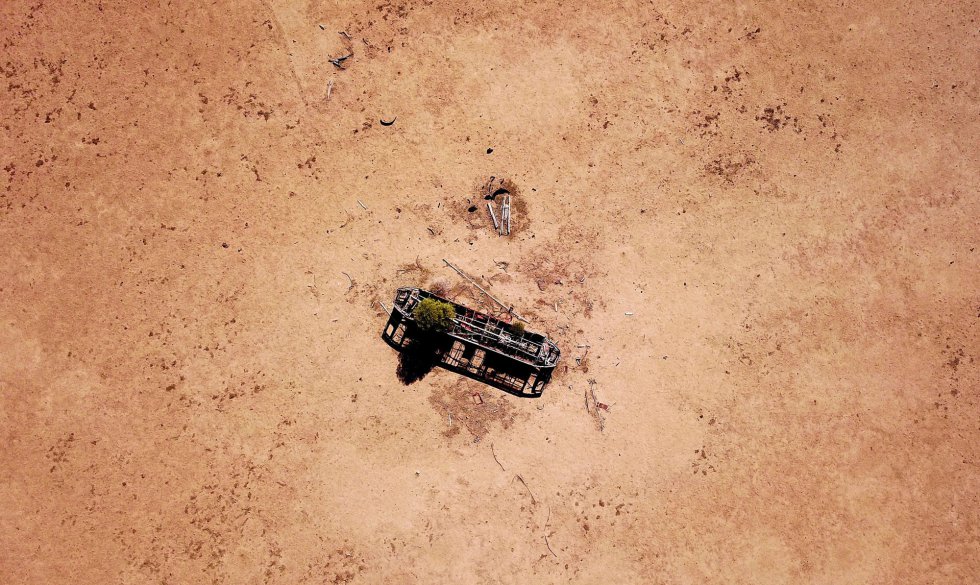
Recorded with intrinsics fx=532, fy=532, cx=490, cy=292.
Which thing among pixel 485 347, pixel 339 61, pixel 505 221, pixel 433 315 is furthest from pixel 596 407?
pixel 339 61

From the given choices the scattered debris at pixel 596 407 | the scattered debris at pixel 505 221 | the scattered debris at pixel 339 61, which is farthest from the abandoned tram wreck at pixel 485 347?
the scattered debris at pixel 339 61

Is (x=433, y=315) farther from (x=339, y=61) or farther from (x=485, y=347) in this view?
(x=339, y=61)

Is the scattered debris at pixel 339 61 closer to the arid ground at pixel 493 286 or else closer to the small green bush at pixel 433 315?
the arid ground at pixel 493 286

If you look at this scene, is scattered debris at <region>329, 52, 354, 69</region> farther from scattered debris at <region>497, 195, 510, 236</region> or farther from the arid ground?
scattered debris at <region>497, 195, 510, 236</region>

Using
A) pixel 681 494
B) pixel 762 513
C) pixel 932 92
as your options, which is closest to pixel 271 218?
pixel 681 494

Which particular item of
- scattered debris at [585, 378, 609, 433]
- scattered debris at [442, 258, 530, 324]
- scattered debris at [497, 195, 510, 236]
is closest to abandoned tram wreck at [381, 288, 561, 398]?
scattered debris at [442, 258, 530, 324]
